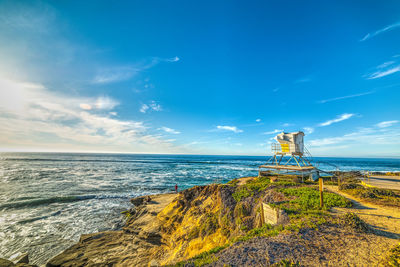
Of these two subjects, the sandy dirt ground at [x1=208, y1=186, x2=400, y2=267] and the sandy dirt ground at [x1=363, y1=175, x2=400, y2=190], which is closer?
the sandy dirt ground at [x1=208, y1=186, x2=400, y2=267]

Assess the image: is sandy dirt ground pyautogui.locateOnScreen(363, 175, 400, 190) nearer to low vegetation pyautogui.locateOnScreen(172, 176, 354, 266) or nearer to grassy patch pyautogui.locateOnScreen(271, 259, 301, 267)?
low vegetation pyautogui.locateOnScreen(172, 176, 354, 266)

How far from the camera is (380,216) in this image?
8.61 m

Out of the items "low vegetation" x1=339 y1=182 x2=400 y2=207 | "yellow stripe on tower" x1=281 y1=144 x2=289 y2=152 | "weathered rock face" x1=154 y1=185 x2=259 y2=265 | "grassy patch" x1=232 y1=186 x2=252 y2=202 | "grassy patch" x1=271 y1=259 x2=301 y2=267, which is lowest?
"weathered rock face" x1=154 y1=185 x2=259 y2=265

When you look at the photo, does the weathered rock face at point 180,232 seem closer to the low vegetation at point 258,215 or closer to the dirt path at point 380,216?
the low vegetation at point 258,215

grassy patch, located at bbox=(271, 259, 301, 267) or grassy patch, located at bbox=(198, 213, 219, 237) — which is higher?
grassy patch, located at bbox=(271, 259, 301, 267)

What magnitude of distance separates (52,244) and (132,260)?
343 inches

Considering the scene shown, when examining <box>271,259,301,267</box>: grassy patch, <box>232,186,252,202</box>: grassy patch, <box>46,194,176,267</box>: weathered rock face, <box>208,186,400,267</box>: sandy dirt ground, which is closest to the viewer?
<box>271,259,301,267</box>: grassy patch

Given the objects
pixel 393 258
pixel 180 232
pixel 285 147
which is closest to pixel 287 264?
pixel 393 258

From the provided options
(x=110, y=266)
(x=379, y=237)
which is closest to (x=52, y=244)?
(x=110, y=266)

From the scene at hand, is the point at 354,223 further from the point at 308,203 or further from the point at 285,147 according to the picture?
the point at 285,147

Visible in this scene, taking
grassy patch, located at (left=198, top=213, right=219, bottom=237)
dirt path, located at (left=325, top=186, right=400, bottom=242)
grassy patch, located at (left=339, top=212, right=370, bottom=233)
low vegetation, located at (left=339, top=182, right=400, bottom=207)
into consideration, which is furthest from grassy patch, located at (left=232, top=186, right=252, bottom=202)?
low vegetation, located at (left=339, top=182, right=400, bottom=207)

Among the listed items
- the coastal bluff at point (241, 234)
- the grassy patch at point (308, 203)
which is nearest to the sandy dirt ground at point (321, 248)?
the coastal bluff at point (241, 234)

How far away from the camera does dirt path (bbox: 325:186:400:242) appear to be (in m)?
7.02

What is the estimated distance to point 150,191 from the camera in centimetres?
3050
